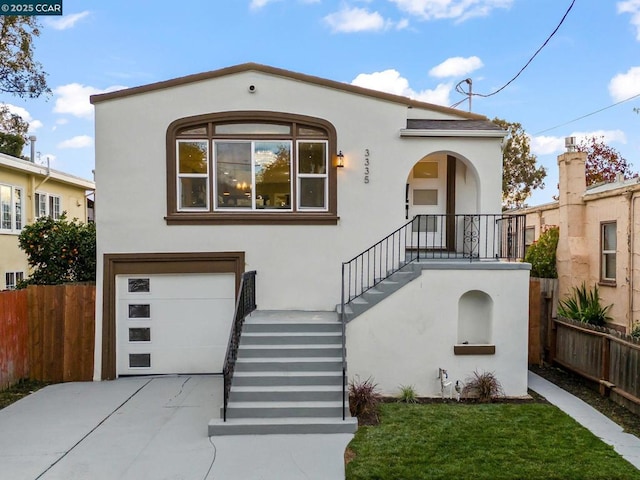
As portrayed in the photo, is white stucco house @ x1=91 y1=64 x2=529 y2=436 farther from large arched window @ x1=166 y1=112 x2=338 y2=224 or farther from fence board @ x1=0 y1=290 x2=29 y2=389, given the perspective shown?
fence board @ x1=0 y1=290 x2=29 y2=389

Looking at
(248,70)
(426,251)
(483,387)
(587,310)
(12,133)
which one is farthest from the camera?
(12,133)

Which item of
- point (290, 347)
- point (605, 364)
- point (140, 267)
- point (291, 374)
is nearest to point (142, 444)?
point (291, 374)

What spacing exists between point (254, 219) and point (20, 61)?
10.2 metres

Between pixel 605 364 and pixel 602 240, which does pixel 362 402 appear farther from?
pixel 602 240

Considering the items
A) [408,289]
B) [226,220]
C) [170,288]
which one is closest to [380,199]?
[408,289]

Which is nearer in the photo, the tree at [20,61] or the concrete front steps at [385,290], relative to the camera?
the concrete front steps at [385,290]

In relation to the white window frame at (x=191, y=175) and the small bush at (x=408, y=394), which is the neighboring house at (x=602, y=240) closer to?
the small bush at (x=408, y=394)

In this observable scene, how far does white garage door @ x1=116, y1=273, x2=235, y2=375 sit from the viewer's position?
8.16 metres

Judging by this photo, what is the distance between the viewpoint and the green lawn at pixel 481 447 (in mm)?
4480

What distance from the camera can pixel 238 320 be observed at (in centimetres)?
670

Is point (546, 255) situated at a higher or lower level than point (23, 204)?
lower

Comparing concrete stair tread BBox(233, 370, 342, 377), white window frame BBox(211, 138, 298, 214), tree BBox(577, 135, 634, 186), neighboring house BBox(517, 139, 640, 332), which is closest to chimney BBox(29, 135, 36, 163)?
white window frame BBox(211, 138, 298, 214)

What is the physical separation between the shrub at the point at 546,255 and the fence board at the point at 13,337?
1207 cm

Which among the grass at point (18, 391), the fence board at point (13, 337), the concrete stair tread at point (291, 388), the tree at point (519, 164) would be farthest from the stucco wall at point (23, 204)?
the tree at point (519, 164)
